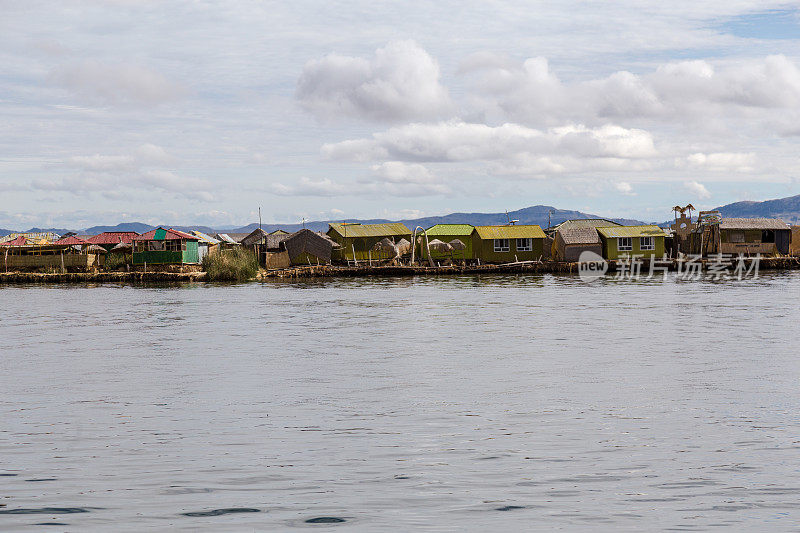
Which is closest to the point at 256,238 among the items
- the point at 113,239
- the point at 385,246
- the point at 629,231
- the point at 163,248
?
the point at 113,239

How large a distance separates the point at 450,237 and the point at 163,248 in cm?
3036

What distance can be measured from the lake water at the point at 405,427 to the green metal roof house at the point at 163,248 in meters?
44.0

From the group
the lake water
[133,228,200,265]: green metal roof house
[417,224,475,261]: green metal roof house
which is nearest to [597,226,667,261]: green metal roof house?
[417,224,475,261]: green metal roof house

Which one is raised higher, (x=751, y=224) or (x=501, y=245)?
(x=751, y=224)

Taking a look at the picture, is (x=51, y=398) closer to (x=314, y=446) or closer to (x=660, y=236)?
(x=314, y=446)

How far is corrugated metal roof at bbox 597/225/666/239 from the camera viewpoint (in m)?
80.2

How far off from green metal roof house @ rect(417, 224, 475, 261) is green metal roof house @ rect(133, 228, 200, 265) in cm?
2496

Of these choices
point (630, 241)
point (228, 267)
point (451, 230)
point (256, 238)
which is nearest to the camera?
point (228, 267)

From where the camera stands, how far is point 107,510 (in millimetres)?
9172

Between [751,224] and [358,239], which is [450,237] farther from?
[751,224]

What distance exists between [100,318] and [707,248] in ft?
213

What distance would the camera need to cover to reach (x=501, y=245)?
81250mm

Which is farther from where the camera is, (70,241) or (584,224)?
(584,224)

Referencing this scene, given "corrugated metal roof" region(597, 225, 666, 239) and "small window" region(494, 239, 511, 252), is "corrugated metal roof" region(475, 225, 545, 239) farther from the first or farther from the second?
"corrugated metal roof" region(597, 225, 666, 239)
